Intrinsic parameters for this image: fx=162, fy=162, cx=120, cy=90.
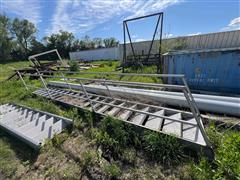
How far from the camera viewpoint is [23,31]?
138 ft

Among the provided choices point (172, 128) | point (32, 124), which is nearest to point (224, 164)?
point (172, 128)

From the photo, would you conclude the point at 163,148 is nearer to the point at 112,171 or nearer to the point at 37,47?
the point at 112,171

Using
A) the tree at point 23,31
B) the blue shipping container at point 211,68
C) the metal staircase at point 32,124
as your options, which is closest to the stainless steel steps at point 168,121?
the metal staircase at point 32,124

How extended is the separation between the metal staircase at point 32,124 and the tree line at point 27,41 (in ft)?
113

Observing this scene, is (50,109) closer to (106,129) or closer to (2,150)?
(2,150)

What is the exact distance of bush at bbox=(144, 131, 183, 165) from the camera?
214 cm

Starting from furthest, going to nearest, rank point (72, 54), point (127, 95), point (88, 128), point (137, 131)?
point (72, 54), point (127, 95), point (88, 128), point (137, 131)

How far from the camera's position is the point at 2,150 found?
300 cm

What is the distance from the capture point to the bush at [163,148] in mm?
2141

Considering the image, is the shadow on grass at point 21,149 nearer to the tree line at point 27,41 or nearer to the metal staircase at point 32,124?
the metal staircase at point 32,124

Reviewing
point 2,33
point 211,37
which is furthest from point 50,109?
point 2,33

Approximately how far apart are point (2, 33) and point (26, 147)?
40.1 meters

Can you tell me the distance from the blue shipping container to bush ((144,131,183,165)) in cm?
328

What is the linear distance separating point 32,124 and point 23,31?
156 ft
